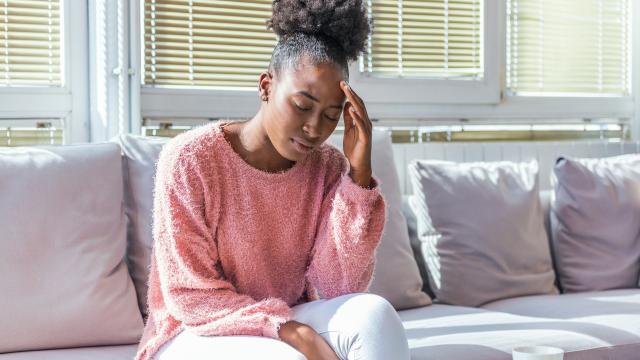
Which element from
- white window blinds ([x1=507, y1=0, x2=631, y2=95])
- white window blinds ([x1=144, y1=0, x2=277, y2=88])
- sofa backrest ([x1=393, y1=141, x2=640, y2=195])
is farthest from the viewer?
white window blinds ([x1=507, y1=0, x2=631, y2=95])

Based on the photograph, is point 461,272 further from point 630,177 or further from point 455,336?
point 630,177

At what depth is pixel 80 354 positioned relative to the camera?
1960mm

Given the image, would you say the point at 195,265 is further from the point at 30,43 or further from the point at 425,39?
the point at 425,39

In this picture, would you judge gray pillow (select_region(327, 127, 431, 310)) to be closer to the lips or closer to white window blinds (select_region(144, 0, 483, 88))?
white window blinds (select_region(144, 0, 483, 88))

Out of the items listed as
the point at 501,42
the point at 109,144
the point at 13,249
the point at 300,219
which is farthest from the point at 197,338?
the point at 501,42

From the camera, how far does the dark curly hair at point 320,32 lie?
170 cm

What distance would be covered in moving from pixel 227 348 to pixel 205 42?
151 centimetres

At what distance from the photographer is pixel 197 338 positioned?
5.23ft

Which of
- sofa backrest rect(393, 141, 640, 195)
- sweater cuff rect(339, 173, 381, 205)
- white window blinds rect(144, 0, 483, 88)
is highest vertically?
white window blinds rect(144, 0, 483, 88)

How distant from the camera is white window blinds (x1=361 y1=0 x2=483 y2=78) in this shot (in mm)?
3156

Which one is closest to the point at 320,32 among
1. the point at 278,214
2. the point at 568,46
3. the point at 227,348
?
the point at 278,214

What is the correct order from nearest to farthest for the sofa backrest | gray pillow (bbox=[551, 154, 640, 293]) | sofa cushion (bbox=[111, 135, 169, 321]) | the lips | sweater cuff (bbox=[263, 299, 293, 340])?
sweater cuff (bbox=[263, 299, 293, 340]) → the lips → sofa cushion (bbox=[111, 135, 169, 321]) → gray pillow (bbox=[551, 154, 640, 293]) → the sofa backrest

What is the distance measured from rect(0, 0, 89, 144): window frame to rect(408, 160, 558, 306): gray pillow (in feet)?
3.28

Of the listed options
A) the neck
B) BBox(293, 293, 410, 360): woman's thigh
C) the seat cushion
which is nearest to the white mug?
BBox(293, 293, 410, 360): woman's thigh
